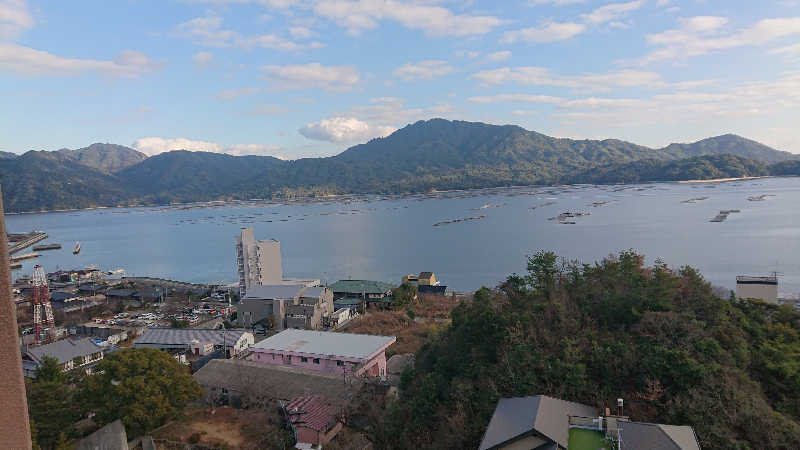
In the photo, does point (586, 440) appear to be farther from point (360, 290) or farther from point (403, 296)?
point (360, 290)

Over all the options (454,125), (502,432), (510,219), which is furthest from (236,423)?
(454,125)

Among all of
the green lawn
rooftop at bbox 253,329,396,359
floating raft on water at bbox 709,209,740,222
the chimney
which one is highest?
the chimney

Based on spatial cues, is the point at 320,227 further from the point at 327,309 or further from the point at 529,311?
the point at 529,311

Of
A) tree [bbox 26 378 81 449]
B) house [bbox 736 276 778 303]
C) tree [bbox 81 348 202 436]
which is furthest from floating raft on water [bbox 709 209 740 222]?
tree [bbox 26 378 81 449]

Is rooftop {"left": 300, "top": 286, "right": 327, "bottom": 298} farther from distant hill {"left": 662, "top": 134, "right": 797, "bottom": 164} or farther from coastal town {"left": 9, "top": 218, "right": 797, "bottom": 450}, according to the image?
distant hill {"left": 662, "top": 134, "right": 797, "bottom": 164}

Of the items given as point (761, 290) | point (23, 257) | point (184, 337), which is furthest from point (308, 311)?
point (23, 257)

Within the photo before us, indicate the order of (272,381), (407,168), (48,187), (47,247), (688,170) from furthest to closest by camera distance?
(407,168) < (48,187) < (688,170) < (47,247) < (272,381)
